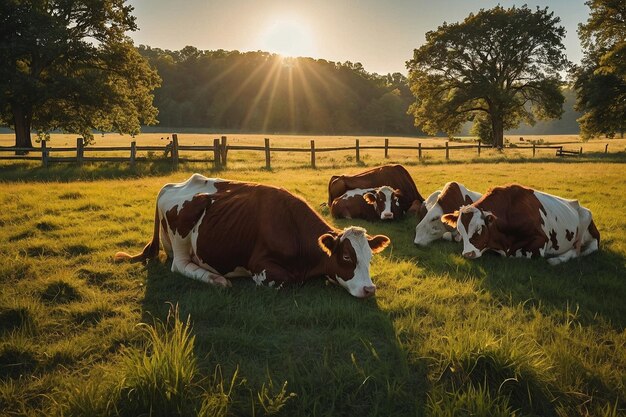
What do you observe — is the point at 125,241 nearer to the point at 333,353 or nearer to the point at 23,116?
the point at 333,353

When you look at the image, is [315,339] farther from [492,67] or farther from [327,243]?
[492,67]

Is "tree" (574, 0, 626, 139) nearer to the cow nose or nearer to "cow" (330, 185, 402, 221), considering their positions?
"cow" (330, 185, 402, 221)

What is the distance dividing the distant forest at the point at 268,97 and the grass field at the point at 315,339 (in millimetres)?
A: 87155

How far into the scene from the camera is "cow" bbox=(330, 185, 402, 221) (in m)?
8.78

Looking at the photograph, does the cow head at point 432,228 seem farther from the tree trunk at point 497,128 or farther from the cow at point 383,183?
the tree trunk at point 497,128

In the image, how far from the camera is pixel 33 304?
12.9 ft

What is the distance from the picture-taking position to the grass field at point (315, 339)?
2.61 m

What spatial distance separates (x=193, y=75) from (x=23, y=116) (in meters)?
86.8

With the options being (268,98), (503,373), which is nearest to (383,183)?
(503,373)

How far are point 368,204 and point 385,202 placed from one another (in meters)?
0.47

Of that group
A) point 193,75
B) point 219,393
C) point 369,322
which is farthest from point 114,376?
point 193,75

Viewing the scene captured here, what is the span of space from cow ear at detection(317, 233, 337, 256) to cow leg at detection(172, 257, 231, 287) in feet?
3.90

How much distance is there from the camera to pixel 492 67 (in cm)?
3494

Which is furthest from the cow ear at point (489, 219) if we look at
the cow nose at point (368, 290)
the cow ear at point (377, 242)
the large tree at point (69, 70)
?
the large tree at point (69, 70)
